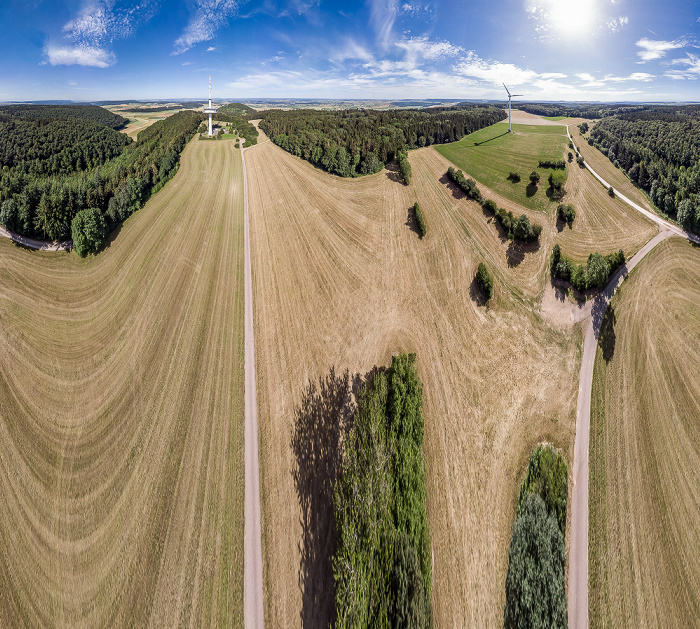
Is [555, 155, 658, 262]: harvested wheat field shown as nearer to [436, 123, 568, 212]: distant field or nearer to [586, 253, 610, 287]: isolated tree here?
[436, 123, 568, 212]: distant field

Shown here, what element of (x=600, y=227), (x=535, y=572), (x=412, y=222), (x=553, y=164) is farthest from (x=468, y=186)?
(x=535, y=572)

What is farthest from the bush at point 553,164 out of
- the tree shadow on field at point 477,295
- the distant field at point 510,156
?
the tree shadow on field at point 477,295

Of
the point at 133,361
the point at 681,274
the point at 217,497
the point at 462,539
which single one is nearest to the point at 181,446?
the point at 217,497

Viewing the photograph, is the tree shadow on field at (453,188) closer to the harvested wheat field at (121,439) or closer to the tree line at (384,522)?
the harvested wheat field at (121,439)

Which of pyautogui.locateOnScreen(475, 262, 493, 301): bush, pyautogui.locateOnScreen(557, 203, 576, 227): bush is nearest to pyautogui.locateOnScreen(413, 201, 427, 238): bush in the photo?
pyautogui.locateOnScreen(475, 262, 493, 301): bush

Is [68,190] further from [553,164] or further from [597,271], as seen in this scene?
[553,164]

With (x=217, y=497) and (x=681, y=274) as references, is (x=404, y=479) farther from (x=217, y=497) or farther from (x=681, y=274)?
(x=681, y=274)
